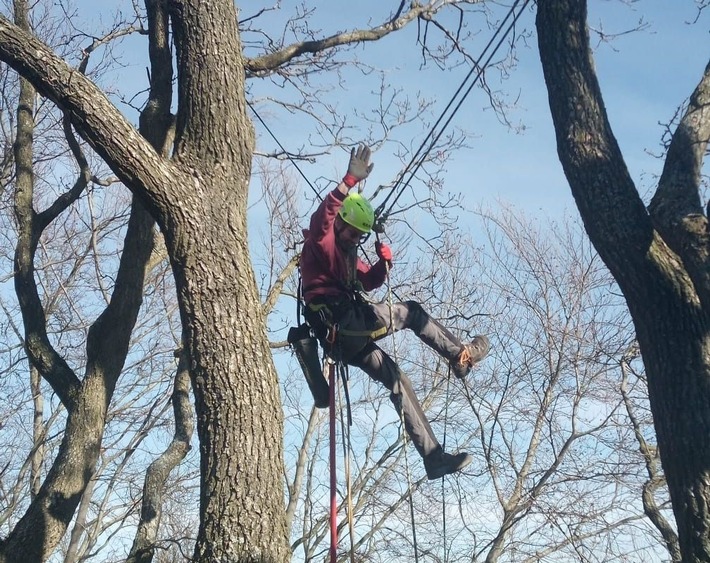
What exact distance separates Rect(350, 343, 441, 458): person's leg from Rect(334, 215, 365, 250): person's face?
0.72 meters

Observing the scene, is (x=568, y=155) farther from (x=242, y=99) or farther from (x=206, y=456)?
(x=206, y=456)

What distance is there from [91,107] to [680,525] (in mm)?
3482

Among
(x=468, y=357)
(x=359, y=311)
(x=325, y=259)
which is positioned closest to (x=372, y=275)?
(x=359, y=311)

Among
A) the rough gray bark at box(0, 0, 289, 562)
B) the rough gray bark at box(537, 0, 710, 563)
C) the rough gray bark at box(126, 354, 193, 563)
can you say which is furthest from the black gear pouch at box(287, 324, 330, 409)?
the rough gray bark at box(537, 0, 710, 563)

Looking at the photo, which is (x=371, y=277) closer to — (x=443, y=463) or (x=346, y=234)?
(x=346, y=234)

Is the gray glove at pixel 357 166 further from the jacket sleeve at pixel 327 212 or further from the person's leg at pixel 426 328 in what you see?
the person's leg at pixel 426 328

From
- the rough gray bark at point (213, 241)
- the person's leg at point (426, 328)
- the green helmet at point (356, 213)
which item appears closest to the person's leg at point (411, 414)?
the person's leg at point (426, 328)

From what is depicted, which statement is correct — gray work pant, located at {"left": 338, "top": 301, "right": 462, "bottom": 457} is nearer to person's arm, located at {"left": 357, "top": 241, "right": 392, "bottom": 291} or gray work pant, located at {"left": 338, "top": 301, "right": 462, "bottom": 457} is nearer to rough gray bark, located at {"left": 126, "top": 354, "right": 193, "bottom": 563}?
person's arm, located at {"left": 357, "top": 241, "right": 392, "bottom": 291}

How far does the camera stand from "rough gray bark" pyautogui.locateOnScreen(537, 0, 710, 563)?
4.26m

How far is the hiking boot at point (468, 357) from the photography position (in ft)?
20.1

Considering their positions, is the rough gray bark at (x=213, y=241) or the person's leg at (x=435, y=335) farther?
the person's leg at (x=435, y=335)

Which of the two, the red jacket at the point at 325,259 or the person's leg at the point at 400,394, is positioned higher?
the red jacket at the point at 325,259

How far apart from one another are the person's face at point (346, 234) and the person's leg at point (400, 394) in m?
0.72

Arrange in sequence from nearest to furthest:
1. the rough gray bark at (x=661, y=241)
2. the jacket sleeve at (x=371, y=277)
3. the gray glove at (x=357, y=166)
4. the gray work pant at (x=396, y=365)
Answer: the rough gray bark at (x=661, y=241), the gray glove at (x=357, y=166), the gray work pant at (x=396, y=365), the jacket sleeve at (x=371, y=277)
